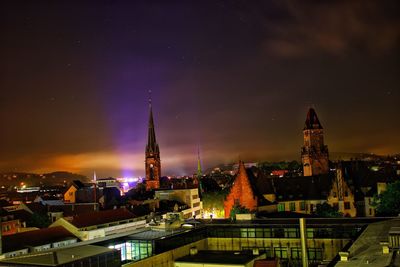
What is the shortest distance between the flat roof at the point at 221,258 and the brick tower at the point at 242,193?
36.5 meters

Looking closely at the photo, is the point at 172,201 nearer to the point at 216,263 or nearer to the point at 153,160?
the point at 153,160

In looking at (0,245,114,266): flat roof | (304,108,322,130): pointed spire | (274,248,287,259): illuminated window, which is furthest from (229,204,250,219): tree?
(304,108,322,130): pointed spire

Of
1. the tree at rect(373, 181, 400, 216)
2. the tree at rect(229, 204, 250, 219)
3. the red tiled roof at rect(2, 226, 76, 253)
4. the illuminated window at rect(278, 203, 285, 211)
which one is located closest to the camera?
the red tiled roof at rect(2, 226, 76, 253)

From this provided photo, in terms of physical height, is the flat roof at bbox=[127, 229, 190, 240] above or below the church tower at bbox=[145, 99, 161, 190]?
below

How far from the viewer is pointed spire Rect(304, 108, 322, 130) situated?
11481cm

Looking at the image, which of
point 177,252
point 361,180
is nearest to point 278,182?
point 361,180

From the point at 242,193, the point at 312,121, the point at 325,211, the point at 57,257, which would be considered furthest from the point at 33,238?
the point at 312,121

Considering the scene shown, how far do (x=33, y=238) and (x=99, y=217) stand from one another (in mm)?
12963

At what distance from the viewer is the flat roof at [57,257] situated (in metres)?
30.3

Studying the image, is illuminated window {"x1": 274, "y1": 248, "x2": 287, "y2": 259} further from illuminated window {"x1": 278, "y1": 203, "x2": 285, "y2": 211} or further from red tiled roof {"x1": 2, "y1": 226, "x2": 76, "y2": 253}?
illuminated window {"x1": 278, "y1": 203, "x2": 285, "y2": 211}

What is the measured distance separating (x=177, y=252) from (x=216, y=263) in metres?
5.25

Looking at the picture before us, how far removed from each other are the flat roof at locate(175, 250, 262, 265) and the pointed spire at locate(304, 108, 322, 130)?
79.3m

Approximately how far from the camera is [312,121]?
116 meters

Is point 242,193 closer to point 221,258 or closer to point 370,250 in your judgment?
point 221,258
